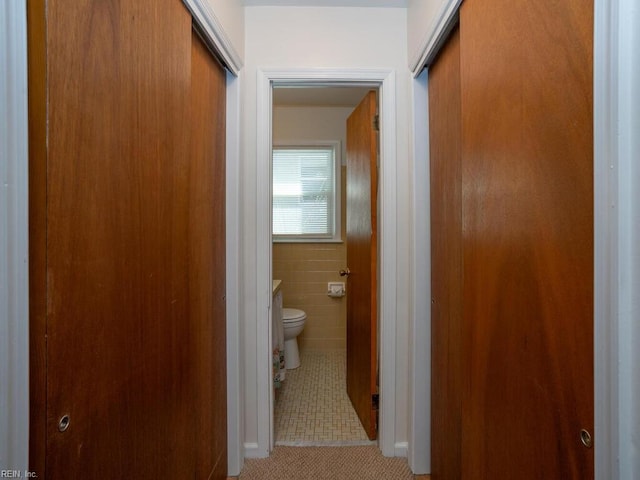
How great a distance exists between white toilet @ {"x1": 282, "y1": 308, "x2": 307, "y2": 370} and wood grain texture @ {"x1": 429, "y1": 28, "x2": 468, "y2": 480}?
1452 millimetres

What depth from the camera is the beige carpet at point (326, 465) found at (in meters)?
1.64

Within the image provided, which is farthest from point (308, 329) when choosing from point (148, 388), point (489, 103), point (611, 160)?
point (611, 160)

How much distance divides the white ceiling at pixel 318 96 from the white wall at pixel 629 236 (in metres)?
2.60

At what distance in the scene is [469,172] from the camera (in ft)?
3.40

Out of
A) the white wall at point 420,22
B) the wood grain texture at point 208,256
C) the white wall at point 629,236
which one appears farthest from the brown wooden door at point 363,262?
the white wall at point 629,236

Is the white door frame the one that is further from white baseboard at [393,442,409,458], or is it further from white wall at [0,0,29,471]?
white wall at [0,0,29,471]

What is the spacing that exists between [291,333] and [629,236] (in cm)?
257

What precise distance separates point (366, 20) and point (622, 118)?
1.64 m

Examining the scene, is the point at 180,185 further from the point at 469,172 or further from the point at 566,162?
the point at 566,162

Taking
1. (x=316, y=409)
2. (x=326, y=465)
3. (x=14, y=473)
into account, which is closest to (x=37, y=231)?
(x=14, y=473)

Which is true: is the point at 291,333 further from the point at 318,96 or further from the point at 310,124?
the point at 318,96

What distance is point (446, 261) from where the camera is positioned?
1382 millimetres

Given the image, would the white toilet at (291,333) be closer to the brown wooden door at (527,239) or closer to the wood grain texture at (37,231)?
the brown wooden door at (527,239)

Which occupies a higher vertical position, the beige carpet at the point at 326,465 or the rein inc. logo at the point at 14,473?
the rein inc. logo at the point at 14,473
